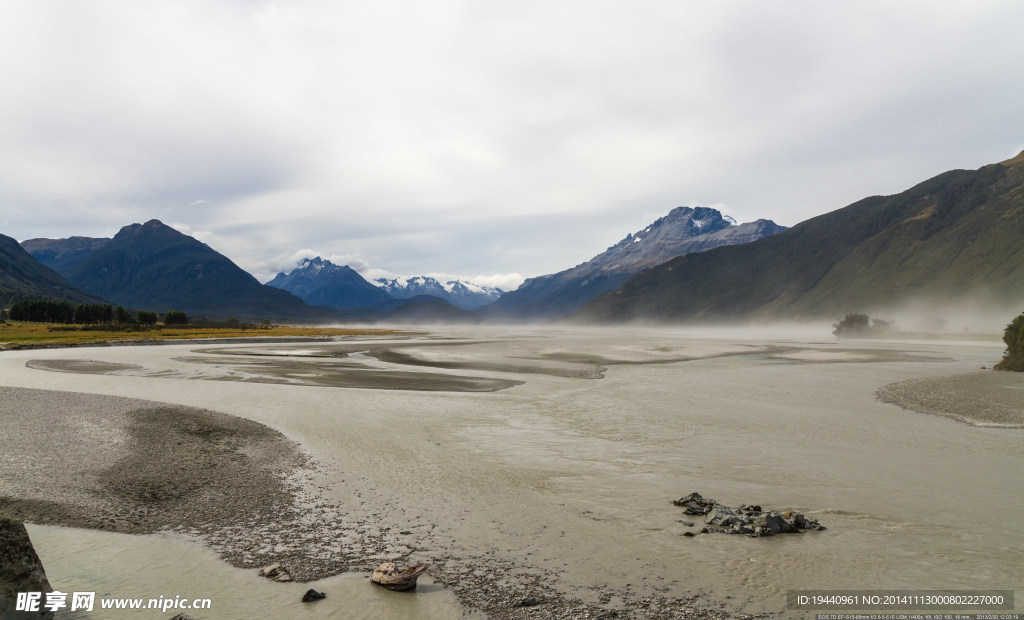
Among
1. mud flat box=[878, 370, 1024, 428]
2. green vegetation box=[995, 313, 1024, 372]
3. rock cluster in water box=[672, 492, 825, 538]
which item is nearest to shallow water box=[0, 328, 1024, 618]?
rock cluster in water box=[672, 492, 825, 538]

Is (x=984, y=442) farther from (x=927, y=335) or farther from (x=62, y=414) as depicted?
(x=927, y=335)

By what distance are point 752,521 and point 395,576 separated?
341 inches

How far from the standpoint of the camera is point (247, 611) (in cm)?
859

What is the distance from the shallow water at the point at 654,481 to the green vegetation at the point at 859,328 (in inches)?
4168

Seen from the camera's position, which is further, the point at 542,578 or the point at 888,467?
the point at 888,467

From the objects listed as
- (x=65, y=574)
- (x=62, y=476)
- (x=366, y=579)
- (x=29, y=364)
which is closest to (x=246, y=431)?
(x=62, y=476)

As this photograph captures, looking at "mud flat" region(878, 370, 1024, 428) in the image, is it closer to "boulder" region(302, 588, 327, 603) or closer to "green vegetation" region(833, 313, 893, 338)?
"boulder" region(302, 588, 327, 603)

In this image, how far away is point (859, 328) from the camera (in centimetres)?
12306

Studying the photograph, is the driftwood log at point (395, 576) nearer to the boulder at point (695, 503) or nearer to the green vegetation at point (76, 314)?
the boulder at point (695, 503)

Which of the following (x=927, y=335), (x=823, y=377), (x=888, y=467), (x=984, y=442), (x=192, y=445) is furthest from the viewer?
(x=927, y=335)

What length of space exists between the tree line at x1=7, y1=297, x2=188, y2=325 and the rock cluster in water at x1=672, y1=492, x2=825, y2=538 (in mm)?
163421

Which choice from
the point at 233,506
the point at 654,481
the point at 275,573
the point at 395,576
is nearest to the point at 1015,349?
the point at 654,481

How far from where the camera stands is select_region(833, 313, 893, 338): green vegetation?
122m

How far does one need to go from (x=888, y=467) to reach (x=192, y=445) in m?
25.4
